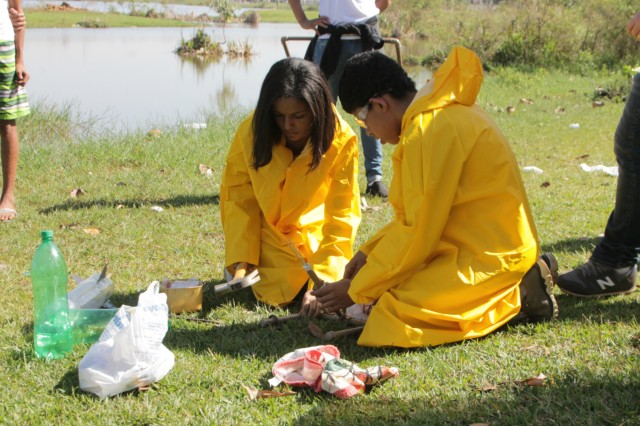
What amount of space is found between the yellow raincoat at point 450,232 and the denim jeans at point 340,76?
99.1 inches

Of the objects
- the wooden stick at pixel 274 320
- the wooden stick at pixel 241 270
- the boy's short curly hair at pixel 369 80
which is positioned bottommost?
the wooden stick at pixel 274 320

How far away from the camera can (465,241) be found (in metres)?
3.41

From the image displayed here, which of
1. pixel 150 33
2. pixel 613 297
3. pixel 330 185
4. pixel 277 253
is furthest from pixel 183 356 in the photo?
pixel 150 33

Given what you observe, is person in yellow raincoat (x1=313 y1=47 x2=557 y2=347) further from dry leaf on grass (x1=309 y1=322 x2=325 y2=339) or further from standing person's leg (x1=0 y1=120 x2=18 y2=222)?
standing person's leg (x1=0 y1=120 x2=18 y2=222)

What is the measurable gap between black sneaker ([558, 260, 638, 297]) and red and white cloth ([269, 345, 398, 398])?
1333 mm

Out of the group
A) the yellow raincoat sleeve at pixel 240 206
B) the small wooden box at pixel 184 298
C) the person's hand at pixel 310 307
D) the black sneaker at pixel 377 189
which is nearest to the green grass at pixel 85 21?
the black sneaker at pixel 377 189

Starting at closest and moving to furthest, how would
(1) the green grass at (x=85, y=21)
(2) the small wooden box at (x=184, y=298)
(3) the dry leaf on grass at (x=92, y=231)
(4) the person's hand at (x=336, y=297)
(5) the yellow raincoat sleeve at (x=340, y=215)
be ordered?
(4) the person's hand at (x=336, y=297) < (2) the small wooden box at (x=184, y=298) < (5) the yellow raincoat sleeve at (x=340, y=215) < (3) the dry leaf on grass at (x=92, y=231) < (1) the green grass at (x=85, y=21)

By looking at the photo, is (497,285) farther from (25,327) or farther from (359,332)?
(25,327)

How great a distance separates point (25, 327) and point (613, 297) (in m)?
2.83

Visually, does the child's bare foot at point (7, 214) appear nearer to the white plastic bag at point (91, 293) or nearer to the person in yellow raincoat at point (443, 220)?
the white plastic bag at point (91, 293)

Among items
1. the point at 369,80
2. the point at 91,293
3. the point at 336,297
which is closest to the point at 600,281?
the point at 336,297

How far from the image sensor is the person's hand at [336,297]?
3.63m

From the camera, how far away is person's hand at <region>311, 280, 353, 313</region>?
11.9ft

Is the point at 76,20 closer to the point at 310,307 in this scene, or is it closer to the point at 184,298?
the point at 184,298
